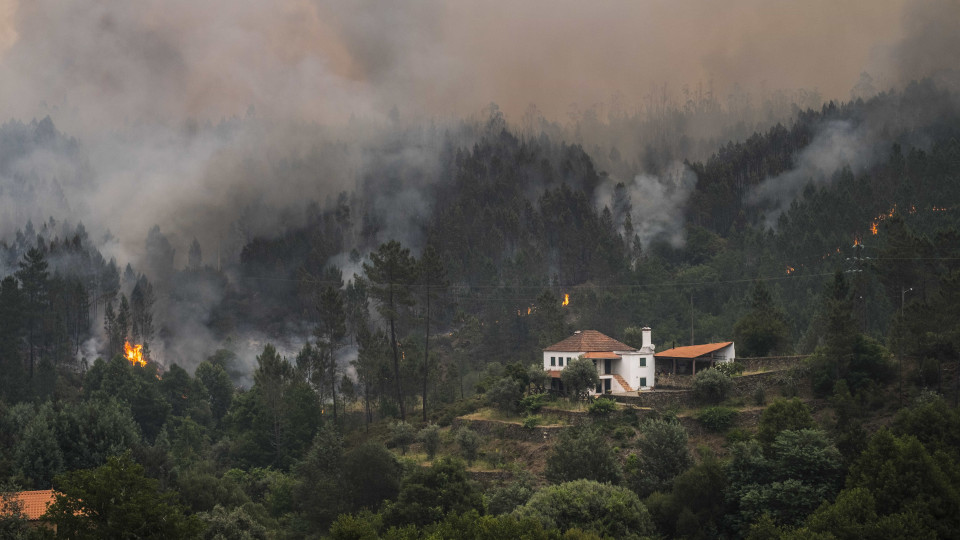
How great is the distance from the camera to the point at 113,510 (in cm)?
3238

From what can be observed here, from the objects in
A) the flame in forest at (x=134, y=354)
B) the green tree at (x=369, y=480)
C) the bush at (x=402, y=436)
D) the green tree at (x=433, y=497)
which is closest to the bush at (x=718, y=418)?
the green tree at (x=433, y=497)

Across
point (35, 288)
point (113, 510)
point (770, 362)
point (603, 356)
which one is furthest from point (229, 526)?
point (35, 288)

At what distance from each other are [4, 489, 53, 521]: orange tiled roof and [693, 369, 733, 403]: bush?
4213 cm

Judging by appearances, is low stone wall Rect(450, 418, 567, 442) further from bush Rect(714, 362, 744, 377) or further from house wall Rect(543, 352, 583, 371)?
bush Rect(714, 362, 744, 377)

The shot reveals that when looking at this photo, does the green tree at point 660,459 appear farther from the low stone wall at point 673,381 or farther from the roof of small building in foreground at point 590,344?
the roof of small building in foreground at point 590,344

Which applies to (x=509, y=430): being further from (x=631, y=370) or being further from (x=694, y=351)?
(x=694, y=351)

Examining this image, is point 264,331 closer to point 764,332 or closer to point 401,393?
point 401,393

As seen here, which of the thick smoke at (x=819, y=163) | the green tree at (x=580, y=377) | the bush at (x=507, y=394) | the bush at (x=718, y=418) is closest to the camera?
the bush at (x=718, y=418)

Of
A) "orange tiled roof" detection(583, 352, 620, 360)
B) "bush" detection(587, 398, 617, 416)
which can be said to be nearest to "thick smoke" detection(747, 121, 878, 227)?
"orange tiled roof" detection(583, 352, 620, 360)

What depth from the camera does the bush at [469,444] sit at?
59.9 metres

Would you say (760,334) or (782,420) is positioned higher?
(760,334)

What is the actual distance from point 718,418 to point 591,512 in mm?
18795

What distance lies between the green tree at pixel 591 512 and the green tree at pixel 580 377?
69.0 feet

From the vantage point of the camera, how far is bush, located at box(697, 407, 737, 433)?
56500mm
